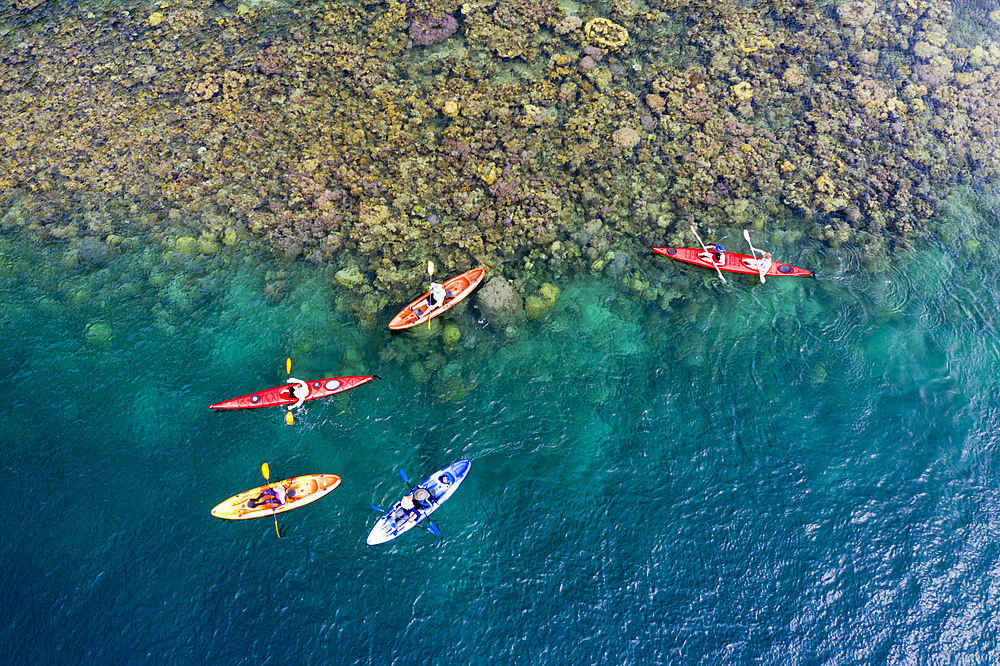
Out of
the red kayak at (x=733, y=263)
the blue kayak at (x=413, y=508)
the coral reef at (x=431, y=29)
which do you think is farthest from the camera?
the coral reef at (x=431, y=29)

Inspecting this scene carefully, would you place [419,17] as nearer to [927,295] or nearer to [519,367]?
[519,367]

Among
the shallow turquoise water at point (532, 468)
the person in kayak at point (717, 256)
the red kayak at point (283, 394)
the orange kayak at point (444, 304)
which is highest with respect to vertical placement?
the orange kayak at point (444, 304)

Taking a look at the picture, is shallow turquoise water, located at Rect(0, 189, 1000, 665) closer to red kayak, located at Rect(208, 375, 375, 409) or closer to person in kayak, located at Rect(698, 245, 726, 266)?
red kayak, located at Rect(208, 375, 375, 409)

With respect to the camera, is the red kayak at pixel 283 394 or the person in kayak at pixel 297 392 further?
the red kayak at pixel 283 394

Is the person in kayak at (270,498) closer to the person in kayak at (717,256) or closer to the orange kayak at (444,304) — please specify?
the orange kayak at (444,304)

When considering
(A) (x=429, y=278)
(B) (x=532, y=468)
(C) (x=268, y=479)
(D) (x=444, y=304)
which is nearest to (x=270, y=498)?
(C) (x=268, y=479)

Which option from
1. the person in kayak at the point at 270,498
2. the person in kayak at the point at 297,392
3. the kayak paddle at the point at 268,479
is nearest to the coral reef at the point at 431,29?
the person in kayak at the point at 297,392
